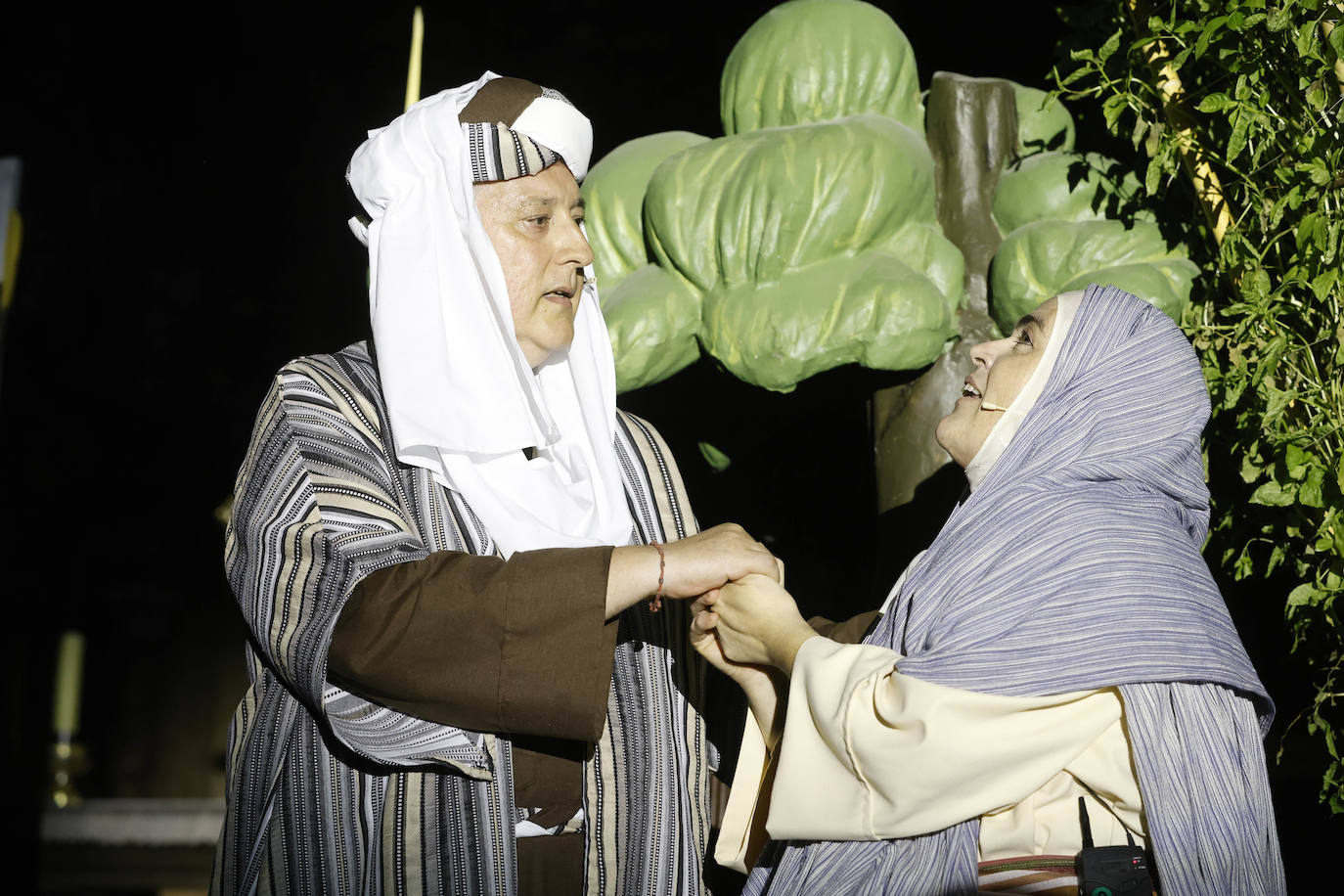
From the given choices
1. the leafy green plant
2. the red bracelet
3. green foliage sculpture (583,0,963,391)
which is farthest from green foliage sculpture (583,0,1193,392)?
the red bracelet

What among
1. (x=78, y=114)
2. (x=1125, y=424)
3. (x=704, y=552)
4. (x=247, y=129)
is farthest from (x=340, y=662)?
(x=78, y=114)

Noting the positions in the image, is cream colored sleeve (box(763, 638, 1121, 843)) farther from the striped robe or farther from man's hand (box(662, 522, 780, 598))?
the striped robe

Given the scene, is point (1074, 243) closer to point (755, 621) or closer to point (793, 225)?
point (793, 225)

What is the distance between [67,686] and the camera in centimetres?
577

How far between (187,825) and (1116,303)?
461 cm

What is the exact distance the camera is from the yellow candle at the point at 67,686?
18.6 feet

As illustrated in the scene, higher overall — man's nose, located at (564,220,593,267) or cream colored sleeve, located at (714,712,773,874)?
man's nose, located at (564,220,593,267)

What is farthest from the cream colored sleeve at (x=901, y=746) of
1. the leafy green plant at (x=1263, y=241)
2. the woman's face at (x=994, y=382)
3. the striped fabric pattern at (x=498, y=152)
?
the striped fabric pattern at (x=498, y=152)

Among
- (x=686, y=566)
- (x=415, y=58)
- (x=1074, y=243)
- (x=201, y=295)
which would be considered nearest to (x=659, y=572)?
(x=686, y=566)

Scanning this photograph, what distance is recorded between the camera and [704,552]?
2025mm

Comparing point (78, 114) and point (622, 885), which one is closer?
point (622, 885)

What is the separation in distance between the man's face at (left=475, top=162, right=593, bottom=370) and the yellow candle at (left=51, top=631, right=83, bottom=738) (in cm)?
430

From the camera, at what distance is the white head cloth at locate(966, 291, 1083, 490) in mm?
2152

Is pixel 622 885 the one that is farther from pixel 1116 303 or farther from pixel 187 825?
pixel 187 825
